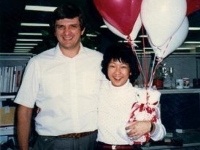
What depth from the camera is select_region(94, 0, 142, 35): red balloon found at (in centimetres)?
162

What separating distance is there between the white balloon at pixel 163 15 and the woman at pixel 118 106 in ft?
0.85

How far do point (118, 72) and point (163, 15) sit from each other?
1.44ft

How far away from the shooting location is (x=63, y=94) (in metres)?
1.74

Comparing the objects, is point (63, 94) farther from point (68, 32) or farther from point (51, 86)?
point (68, 32)

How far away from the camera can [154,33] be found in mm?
1633

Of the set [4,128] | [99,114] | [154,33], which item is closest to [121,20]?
[154,33]

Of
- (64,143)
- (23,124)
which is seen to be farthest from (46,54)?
(64,143)

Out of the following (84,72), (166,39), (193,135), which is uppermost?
(166,39)

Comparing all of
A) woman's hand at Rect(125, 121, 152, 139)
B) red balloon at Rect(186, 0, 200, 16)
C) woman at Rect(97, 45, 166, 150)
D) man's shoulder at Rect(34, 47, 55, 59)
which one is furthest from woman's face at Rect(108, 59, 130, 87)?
red balloon at Rect(186, 0, 200, 16)

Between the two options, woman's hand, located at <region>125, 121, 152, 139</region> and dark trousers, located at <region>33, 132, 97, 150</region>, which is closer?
woman's hand, located at <region>125, 121, 152, 139</region>

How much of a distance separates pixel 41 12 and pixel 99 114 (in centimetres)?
468

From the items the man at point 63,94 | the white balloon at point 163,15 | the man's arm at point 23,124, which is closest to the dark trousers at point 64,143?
the man at point 63,94

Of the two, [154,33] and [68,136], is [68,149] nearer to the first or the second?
[68,136]

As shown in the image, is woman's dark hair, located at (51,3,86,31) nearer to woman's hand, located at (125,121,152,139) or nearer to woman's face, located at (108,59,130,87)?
woman's face, located at (108,59,130,87)
